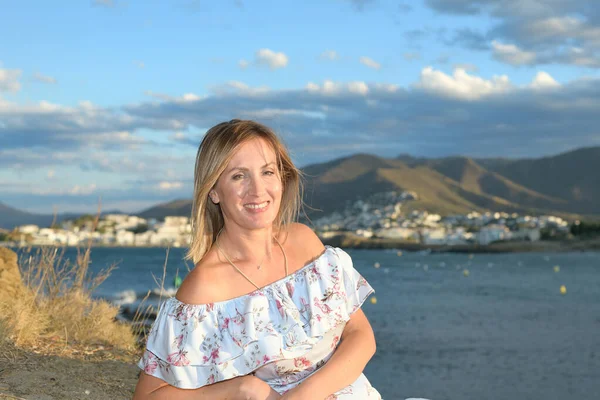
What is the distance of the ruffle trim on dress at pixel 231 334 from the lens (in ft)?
8.04

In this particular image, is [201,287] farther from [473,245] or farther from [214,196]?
[473,245]

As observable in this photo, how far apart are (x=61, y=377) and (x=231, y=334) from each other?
278 cm

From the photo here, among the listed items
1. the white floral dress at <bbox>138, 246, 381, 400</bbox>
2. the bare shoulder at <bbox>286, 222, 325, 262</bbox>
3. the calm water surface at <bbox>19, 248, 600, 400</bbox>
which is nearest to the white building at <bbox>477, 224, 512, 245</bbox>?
the calm water surface at <bbox>19, 248, 600, 400</bbox>

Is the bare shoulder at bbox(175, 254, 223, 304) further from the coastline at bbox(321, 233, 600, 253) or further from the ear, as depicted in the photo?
the coastline at bbox(321, 233, 600, 253)

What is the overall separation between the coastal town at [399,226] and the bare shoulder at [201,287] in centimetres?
10057

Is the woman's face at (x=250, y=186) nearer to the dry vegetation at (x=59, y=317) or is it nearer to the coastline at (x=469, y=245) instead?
the dry vegetation at (x=59, y=317)

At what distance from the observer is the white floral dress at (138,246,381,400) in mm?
2455

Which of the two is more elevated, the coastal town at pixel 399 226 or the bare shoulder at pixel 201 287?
the bare shoulder at pixel 201 287

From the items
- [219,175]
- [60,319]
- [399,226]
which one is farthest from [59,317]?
[399,226]

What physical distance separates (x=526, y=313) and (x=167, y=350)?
3023 centimetres

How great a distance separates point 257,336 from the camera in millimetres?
2471

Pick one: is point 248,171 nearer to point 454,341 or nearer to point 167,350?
point 167,350

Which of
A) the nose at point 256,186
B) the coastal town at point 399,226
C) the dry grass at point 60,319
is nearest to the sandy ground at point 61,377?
the dry grass at point 60,319

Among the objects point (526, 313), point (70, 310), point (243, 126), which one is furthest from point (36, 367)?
point (526, 313)
